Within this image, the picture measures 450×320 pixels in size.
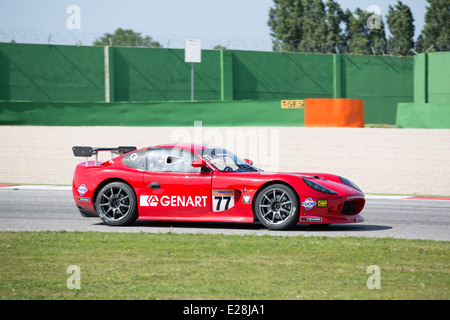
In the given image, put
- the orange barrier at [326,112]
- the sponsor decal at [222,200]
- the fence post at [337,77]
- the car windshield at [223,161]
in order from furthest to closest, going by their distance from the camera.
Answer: the fence post at [337,77]
the orange barrier at [326,112]
the car windshield at [223,161]
the sponsor decal at [222,200]

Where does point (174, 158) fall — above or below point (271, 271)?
above

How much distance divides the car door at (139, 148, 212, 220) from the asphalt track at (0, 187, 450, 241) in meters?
0.25

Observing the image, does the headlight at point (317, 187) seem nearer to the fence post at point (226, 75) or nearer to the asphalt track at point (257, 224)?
the asphalt track at point (257, 224)

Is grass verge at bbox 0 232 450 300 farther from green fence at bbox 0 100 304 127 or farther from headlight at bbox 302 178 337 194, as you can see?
green fence at bbox 0 100 304 127

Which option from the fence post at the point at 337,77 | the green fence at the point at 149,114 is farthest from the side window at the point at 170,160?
the fence post at the point at 337,77

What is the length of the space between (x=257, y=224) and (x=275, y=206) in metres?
0.86

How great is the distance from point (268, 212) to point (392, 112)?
32.8 meters

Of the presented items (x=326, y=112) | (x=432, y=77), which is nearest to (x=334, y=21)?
(x=432, y=77)

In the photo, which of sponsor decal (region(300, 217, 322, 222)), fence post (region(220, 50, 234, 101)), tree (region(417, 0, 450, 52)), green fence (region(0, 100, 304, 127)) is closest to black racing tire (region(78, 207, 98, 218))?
sponsor decal (region(300, 217, 322, 222))

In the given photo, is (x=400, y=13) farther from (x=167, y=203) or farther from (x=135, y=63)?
(x=167, y=203)

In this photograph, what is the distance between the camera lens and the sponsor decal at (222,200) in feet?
28.3

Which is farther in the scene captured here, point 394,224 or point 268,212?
point 394,224

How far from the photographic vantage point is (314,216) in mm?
8461
